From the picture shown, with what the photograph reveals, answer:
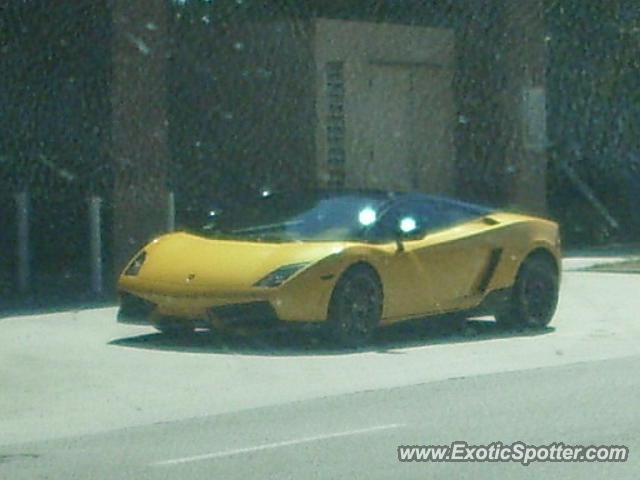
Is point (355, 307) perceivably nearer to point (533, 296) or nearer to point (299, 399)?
point (533, 296)

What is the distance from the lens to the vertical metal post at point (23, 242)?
64.1 feet

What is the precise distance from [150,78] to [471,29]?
27.9ft

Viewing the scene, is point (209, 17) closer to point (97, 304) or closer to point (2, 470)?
point (97, 304)

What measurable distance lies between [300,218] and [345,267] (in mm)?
937

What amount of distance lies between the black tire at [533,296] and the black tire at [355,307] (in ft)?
5.68

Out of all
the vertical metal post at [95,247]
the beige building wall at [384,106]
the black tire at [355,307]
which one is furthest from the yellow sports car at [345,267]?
the beige building wall at [384,106]

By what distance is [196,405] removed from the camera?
11664 millimetres

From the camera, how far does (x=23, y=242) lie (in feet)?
65.2

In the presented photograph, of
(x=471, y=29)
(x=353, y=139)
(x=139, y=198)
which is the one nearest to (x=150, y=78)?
(x=139, y=198)

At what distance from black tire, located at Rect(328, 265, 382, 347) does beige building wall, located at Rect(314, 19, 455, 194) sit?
33.6 feet

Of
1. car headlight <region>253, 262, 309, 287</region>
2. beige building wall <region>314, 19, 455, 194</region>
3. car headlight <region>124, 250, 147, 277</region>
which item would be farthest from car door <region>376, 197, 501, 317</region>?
beige building wall <region>314, 19, 455, 194</region>

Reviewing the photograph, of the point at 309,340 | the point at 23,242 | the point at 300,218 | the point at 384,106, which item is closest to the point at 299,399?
the point at 309,340

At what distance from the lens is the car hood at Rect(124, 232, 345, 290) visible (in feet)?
46.5

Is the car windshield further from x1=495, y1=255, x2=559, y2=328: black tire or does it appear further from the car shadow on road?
x1=495, y1=255, x2=559, y2=328: black tire
